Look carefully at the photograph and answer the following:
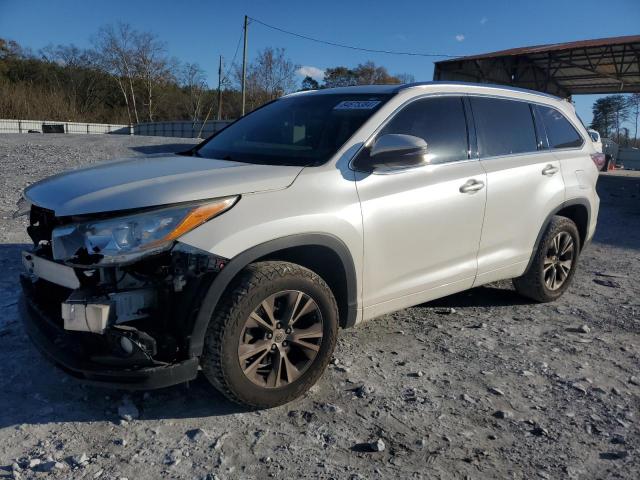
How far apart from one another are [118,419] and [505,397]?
2157 millimetres

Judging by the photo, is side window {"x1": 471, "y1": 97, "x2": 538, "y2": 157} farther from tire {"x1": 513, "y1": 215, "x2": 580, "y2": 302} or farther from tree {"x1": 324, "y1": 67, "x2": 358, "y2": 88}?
tree {"x1": 324, "y1": 67, "x2": 358, "y2": 88}

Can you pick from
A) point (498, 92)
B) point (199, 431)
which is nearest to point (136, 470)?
point (199, 431)

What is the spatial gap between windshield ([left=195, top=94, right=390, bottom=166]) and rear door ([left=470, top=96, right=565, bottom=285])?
105cm

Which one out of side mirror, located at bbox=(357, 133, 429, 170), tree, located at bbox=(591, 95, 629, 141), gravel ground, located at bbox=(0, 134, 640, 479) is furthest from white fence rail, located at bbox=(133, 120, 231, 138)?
tree, located at bbox=(591, 95, 629, 141)

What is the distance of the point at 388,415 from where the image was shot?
2914mm

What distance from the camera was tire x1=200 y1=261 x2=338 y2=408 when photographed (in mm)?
2615

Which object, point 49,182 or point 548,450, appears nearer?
point 548,450

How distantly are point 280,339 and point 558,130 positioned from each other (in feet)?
11.3

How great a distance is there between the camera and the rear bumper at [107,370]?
2.48 metres

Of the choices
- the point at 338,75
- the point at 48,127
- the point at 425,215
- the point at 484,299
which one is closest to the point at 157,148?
the point at 484,299

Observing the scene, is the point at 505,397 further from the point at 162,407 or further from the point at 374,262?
the point at 162,407

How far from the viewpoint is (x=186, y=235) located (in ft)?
8.23

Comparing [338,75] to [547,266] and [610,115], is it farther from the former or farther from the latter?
[547,266]

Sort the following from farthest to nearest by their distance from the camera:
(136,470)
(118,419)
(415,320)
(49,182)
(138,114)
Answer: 1. (138,114)
2. (415,320)
3. (49,182)
4. (118,419)
5. (136,470)
